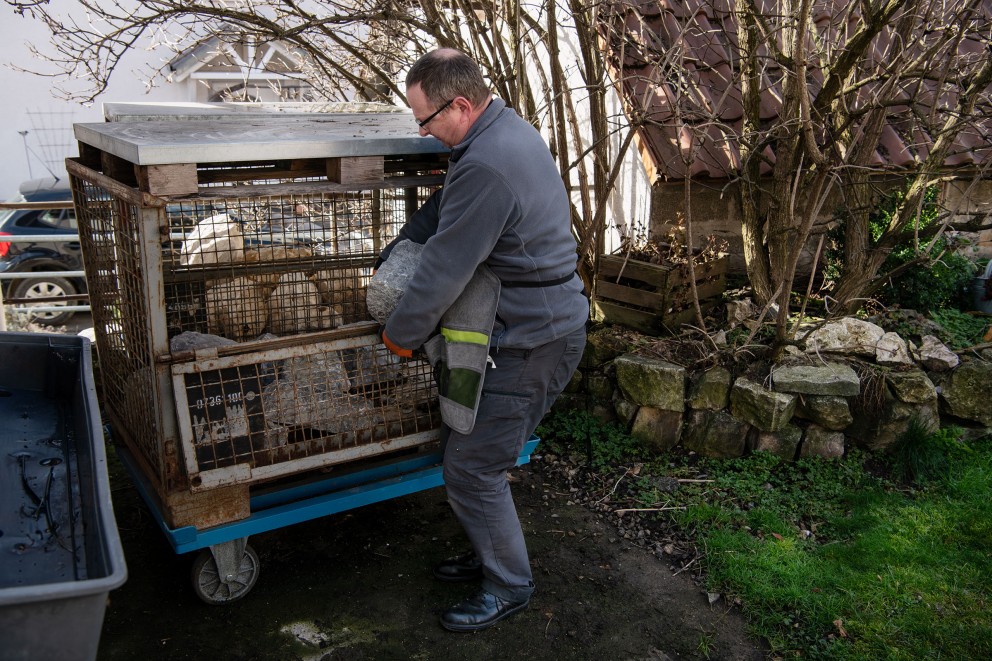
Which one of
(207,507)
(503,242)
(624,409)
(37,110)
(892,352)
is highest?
(37,110)

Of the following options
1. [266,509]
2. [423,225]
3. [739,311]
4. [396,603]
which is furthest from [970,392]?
[266,509]

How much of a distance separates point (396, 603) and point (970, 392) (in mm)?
3310

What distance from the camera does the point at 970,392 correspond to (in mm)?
4387

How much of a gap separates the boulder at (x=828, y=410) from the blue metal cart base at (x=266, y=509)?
7.02ft

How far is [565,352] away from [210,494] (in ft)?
4.78

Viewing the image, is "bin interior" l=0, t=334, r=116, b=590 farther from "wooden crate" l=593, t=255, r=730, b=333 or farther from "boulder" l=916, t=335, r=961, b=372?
"boulder" l=916, t=335, r=961, b=372

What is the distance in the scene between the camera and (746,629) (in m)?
3.25

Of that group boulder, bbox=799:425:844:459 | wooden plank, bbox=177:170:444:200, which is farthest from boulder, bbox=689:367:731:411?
wooden plank, bbox=177:170:444:200

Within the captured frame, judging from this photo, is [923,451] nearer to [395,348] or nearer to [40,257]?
[395,348]

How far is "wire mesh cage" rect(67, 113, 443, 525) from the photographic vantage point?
2840 millimetres

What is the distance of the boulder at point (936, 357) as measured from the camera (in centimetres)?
444

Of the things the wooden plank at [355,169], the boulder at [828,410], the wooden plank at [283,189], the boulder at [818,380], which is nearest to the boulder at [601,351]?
the boulder at [818,380]

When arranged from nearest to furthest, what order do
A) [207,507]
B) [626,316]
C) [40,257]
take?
[207,507] → [626,316] → [40,257]

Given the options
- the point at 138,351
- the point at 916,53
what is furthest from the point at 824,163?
the point at 138,351
